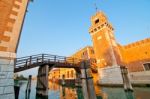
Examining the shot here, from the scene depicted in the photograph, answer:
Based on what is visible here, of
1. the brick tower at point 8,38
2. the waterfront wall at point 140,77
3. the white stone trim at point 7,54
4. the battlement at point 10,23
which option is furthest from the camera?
the waterfront wall at point 140,77

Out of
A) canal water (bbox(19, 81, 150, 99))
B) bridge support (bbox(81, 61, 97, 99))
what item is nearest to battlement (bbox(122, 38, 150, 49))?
canal water (bbox(19, 81, 150, 99))

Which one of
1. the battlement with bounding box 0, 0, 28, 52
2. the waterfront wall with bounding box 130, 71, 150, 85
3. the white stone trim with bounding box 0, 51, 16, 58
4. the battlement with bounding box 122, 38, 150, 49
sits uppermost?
the battlement with bounding box 122, 38, 150, 49

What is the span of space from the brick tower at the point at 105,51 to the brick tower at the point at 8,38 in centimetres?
2122

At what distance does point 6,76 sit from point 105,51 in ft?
77.4

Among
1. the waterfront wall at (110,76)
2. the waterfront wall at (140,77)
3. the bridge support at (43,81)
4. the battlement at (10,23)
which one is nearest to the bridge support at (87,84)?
the battlement at (10,23)

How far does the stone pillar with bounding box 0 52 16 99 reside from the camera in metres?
4.61

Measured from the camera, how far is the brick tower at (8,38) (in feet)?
15.6

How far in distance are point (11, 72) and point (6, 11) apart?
3.07m

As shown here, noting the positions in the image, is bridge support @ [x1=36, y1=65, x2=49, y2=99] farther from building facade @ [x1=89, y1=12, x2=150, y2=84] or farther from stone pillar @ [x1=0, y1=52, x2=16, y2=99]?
building facade @ [x1=89, y1=12, x2=150, y2=84]

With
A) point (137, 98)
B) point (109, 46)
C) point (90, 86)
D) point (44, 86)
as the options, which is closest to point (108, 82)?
point (109, 46)

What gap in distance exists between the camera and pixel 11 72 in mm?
5078

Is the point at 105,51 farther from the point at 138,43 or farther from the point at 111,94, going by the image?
the point at 111,94

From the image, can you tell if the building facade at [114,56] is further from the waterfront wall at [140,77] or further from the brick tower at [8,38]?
the brick tower at [8,38]

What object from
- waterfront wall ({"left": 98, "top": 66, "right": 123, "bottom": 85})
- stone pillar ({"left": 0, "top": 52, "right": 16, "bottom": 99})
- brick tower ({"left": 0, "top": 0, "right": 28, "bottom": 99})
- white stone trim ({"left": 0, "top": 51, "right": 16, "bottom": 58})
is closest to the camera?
stone pillar ({"left": 0, "top": 52, "right": 16, "bottom": 99})
